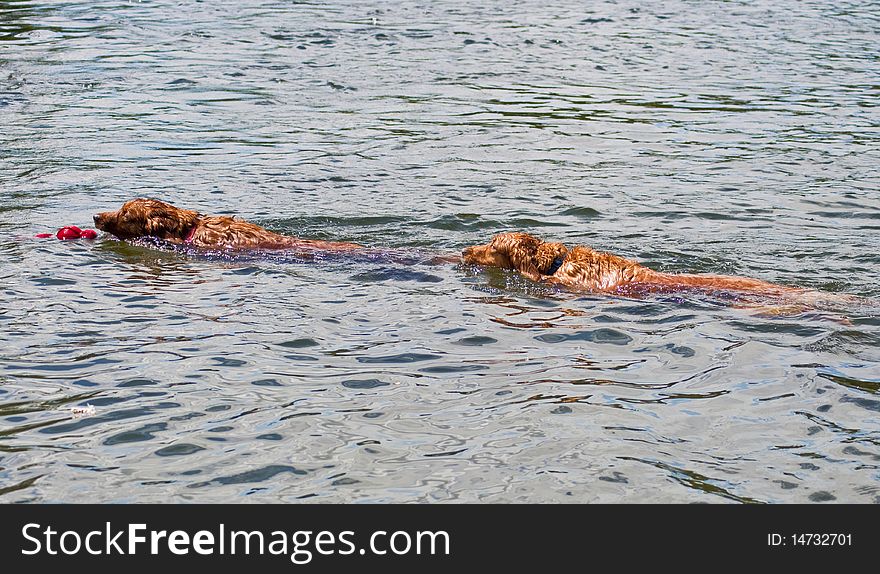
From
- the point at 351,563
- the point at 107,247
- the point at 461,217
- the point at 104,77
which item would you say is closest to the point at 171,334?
the point at 107,247

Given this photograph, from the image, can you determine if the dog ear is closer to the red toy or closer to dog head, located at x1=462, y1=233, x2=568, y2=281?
dog head, located at x1=462, y1=233, x2=568, y2=281

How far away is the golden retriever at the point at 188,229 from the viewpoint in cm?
1012

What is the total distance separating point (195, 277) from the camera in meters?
9.53

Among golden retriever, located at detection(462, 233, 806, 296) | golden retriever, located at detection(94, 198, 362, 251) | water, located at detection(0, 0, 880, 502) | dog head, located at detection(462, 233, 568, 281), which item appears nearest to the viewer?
water, located at detection(0, 0, 880, 502)

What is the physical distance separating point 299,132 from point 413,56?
5148 mm

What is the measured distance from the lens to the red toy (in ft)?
34.0

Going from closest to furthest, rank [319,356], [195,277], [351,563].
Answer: [351,563]
[319,356]
[195,277]

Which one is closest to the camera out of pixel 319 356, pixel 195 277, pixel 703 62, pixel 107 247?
pixel 319 356

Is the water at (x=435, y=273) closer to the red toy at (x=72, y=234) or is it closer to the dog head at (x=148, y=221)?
the red toy at (x=72, y=234)

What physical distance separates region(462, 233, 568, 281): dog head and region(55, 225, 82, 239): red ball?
3.59 metres

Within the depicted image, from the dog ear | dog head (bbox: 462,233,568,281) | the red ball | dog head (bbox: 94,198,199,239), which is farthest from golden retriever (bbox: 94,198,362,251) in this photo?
the dog ear

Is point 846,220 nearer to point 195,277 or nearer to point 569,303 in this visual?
point 569,303

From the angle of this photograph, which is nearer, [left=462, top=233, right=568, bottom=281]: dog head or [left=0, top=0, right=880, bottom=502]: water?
[left=0, top=0, right=880, bottom=502]: water

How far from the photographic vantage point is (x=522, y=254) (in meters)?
9.43
